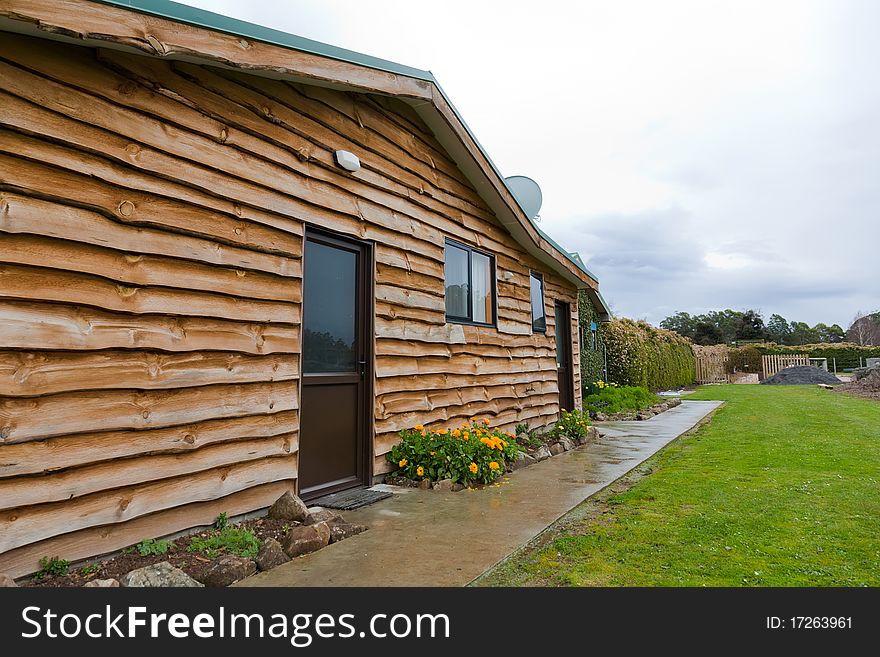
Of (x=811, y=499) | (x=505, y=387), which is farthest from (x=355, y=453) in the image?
(x=811, y=499)

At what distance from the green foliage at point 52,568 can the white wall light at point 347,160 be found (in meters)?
3.53

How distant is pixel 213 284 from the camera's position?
11.1 ft

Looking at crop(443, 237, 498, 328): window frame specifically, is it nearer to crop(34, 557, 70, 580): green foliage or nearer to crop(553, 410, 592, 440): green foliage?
crop(553, 410, 592, 440): green foliage

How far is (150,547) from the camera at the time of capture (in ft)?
9.29

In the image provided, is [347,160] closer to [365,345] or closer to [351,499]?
[365,345]

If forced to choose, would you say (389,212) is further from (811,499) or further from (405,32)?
(405,32)

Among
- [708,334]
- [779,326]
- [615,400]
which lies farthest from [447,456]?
[779,326]

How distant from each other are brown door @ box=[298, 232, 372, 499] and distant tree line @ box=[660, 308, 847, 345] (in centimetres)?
4361

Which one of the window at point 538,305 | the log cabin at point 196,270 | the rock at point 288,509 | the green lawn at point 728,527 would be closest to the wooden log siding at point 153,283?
the log cabin at point 196,270

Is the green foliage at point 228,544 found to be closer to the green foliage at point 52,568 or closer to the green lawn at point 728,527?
the green foliage at point 52,568

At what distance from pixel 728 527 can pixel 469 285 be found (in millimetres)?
4112

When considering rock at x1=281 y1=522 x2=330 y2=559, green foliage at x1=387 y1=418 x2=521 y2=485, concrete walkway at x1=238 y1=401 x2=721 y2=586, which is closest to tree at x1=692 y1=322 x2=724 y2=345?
concrete walkway at x1=238 y1=401 x2=721 y2=586

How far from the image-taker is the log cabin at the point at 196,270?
249cm

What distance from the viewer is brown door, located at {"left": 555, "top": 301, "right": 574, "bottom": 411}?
996cm
